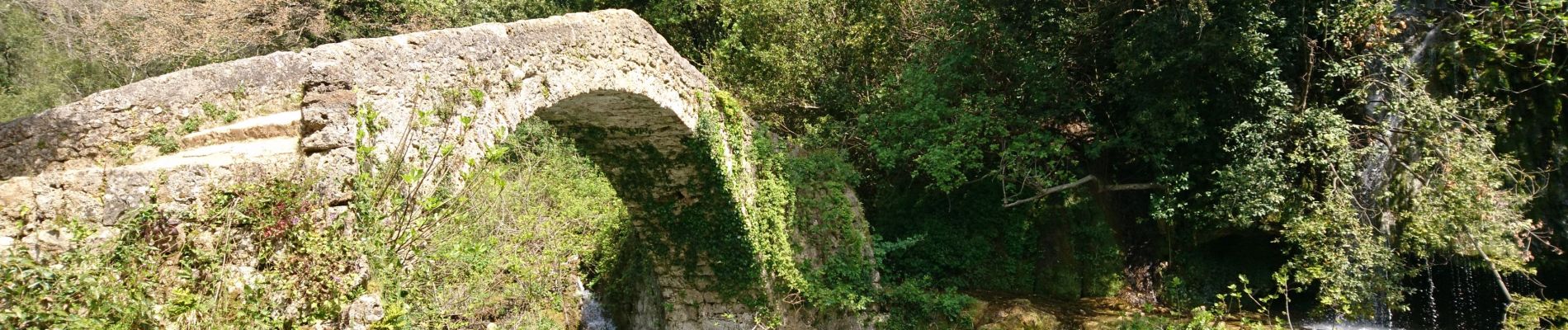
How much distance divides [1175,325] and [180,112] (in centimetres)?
799

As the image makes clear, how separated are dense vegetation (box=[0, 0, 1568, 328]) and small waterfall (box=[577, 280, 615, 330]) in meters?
2.98

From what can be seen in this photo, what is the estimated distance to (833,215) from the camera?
9078mm

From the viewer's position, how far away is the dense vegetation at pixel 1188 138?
8.06 meters

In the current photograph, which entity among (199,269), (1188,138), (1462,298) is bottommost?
(199,269)

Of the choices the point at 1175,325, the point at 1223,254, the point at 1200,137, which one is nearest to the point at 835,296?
the point at 1175,325

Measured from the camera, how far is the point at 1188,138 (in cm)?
869

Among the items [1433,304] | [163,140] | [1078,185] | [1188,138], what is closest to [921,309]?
[1078,185]

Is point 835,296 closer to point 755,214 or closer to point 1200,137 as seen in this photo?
point 755,214

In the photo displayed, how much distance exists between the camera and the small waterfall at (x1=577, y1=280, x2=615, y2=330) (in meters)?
10.0

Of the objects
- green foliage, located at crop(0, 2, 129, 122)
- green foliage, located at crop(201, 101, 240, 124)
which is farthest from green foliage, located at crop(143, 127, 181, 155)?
green foliage, located at crop(0, 2, 129, 122)

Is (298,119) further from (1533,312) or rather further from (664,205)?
(1533,312)

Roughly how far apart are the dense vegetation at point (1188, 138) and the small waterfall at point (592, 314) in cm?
298

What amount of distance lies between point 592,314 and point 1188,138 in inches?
253

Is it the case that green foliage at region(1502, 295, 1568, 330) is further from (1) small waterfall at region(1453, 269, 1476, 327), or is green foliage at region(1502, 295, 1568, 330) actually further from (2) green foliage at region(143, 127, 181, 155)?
(2) green foliage at region(143, 127, 181, 155)
